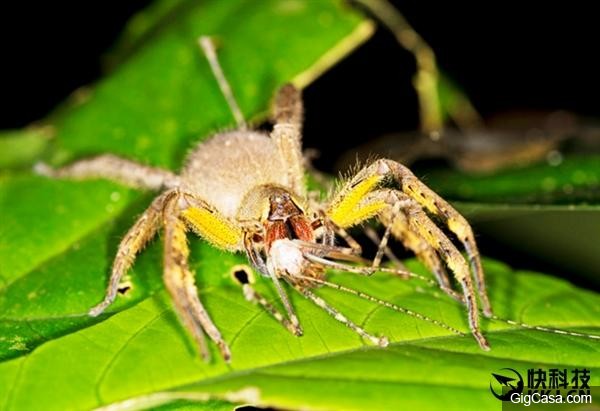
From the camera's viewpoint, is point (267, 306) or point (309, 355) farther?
point (267, 306)

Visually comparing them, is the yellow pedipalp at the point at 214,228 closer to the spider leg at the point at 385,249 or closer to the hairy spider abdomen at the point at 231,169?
the hairy spider abdomen at the point at 231,169

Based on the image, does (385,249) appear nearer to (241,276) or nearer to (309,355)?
(241,276)

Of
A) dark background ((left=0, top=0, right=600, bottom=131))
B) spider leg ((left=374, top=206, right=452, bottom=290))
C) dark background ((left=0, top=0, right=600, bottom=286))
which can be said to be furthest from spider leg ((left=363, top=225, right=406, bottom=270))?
dark background ((left=0, top=0, right=600, bottom=131))

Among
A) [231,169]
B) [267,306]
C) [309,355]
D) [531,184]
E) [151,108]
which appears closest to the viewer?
[309,355]

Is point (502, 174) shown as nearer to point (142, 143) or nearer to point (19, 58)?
point (142, 143)

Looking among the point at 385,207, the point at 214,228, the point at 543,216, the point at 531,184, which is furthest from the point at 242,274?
Result: the point at 543,216

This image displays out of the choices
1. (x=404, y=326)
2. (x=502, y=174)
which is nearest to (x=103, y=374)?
(x=404, y=326)

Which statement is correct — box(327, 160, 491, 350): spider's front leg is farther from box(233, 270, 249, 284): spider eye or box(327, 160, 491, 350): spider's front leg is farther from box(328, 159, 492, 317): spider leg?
box(233, 270, 249, 284): spider eye
